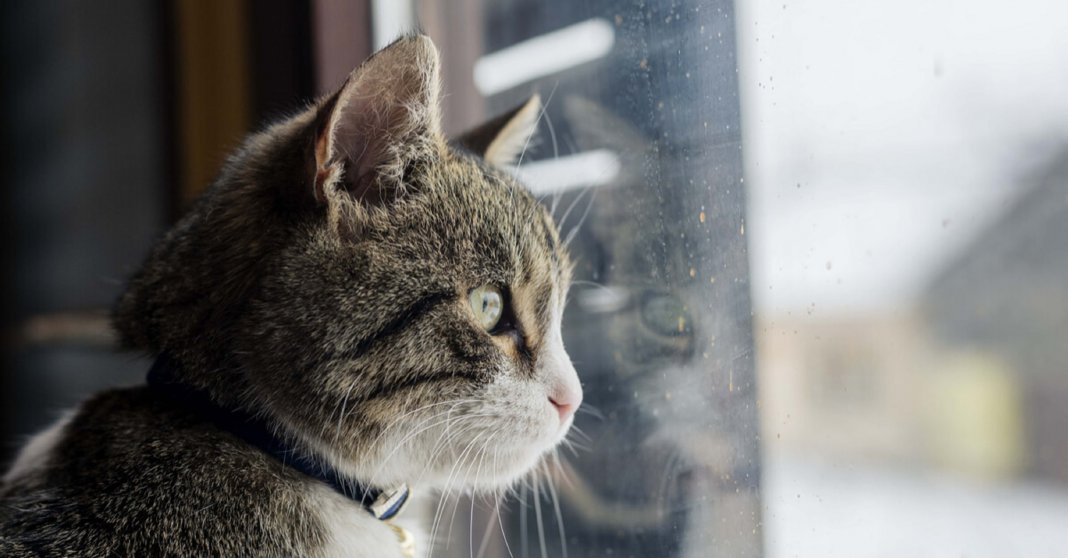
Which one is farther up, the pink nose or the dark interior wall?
the dark interior wall

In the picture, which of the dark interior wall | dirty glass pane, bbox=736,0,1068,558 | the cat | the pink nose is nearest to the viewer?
dirty glass pane, bbox=736,0,1068,558

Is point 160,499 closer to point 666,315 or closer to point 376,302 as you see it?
point 376,302

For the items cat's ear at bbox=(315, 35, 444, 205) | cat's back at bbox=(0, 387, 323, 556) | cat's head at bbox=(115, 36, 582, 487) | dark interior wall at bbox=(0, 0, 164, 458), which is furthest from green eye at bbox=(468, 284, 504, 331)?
dark interior wall at bbox=(0, 0, 164, 458)

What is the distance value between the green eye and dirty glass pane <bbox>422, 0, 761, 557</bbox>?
19 centimetres

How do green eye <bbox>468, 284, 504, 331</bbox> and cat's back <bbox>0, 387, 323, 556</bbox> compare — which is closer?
cat's back <bbox>0, 387, 323, 556</bbox>

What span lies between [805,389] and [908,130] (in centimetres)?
26

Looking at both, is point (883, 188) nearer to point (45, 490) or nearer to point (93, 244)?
point (45, 490)

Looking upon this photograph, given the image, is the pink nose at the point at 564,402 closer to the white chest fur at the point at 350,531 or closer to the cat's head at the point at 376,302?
the cat's head at the point at 376,302

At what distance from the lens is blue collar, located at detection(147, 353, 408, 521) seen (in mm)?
792

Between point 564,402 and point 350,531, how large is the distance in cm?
25

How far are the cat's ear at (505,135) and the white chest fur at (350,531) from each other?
0.45m

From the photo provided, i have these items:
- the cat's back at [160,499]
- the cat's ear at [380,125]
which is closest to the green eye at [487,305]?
the cat's ear at [380,125]

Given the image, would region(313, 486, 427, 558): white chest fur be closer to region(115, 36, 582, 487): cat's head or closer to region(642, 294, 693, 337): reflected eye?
region(115, 36, 582, 487): cat's head

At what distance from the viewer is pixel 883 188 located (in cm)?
70
